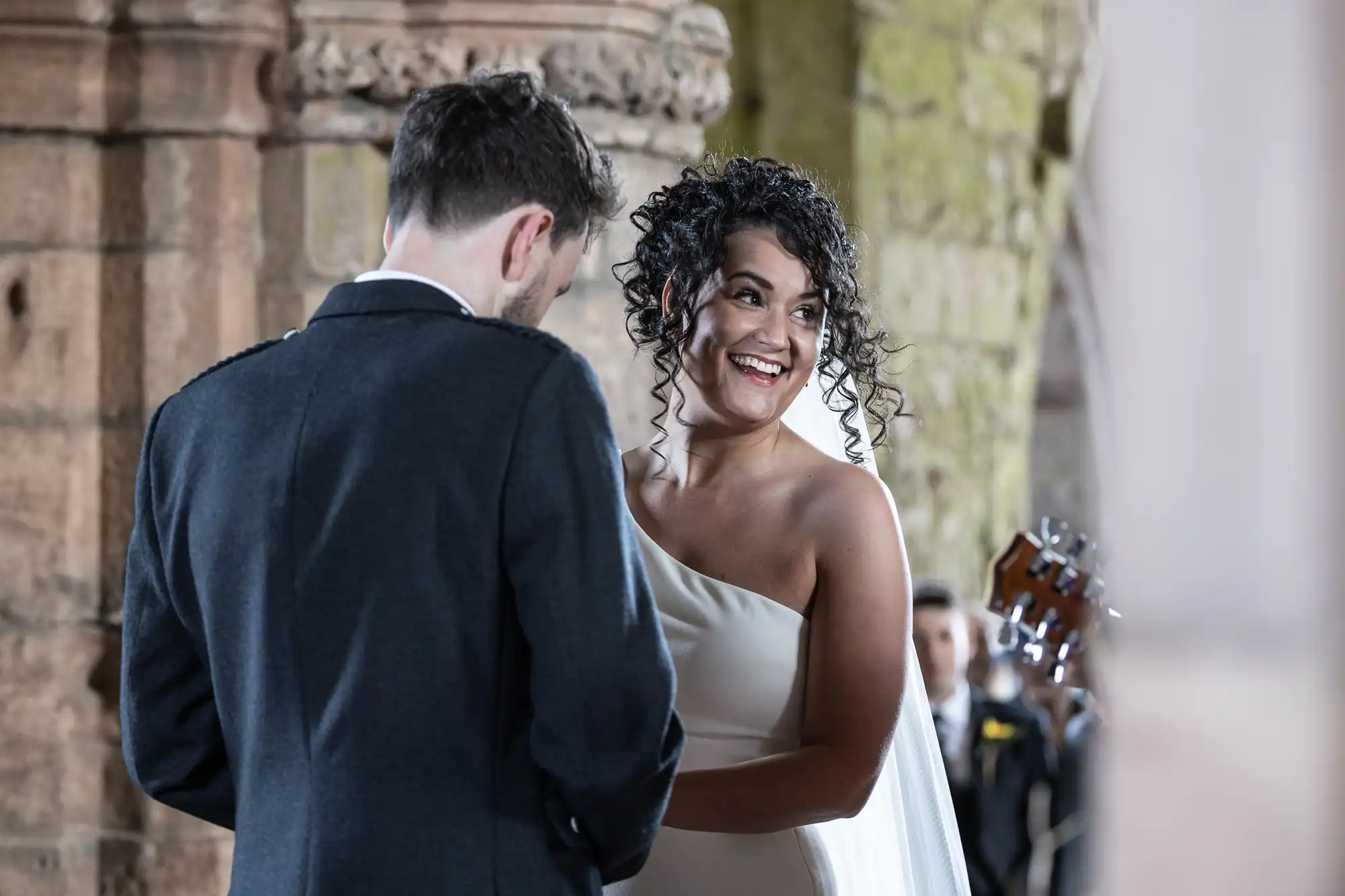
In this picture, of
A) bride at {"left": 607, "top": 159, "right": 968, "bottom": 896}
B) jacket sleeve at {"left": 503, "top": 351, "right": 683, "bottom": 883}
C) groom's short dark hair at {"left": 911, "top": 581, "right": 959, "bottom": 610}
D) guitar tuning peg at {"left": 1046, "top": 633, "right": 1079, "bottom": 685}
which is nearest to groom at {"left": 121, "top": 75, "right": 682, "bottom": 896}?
jacket sleeve at {"left": 503, "top": 351, "right": 683, "bottom": 883}

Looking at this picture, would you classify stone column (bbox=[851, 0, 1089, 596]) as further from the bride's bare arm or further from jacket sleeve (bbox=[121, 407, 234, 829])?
jacket sleeve (bbox=[121, 407, 234, 829])

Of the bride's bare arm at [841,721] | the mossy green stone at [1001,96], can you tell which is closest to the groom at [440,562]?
the bride's bare arm at [841,721]

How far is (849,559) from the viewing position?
2.25 meters

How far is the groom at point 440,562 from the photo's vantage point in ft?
5.61

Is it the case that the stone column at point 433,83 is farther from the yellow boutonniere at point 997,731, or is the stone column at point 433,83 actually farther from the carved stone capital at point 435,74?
the yellow boutonniere at point 997,731

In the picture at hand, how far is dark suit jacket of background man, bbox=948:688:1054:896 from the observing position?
16.7 feet

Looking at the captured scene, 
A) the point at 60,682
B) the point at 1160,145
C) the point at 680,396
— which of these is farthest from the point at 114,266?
the point at 1160,145

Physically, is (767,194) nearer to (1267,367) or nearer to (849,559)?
(849,559)

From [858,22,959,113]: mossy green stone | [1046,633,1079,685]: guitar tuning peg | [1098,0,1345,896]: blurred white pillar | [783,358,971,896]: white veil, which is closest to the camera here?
[1098,0,1345,896]: blurred white pillar

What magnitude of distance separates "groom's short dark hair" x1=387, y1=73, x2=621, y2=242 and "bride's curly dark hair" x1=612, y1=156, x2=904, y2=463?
557 millimetres

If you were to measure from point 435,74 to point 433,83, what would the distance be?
0.05m

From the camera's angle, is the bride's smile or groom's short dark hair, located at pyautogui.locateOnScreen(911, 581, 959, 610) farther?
groom's short dark hair, located at pyautogui.locateOnScreen(911, 581, 959, 610)

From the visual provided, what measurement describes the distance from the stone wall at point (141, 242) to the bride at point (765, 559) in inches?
51.9

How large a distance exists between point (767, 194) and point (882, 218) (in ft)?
10.3
